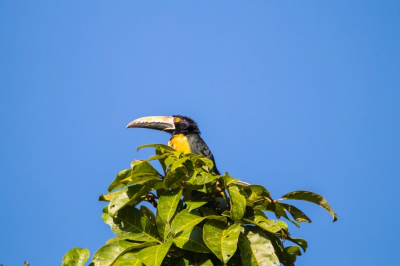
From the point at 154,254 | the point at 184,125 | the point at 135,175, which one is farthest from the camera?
the point at 184,125

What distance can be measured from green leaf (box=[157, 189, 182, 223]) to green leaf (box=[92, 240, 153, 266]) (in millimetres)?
241

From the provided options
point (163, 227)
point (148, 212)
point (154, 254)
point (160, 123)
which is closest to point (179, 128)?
point (160, 123)

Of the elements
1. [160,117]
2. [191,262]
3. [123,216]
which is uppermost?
[160,117]

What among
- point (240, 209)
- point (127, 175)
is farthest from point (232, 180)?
point (127, 175)

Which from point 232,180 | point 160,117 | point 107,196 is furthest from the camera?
point 160,117

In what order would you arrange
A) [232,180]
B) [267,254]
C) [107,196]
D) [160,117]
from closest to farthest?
[267,254] < [232,180] < [107,196] < [160,117]

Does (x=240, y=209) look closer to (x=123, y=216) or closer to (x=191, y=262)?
(x=191, y=262)

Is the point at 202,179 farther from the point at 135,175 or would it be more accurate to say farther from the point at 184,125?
the point at 184,125

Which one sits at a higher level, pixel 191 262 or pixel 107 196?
pixel 107 196

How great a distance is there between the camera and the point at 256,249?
12.0 feet

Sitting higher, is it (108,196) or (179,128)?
(179,128)

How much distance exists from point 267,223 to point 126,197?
1060 mm

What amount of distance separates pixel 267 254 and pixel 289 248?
79 cm

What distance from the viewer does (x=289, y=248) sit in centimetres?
434
